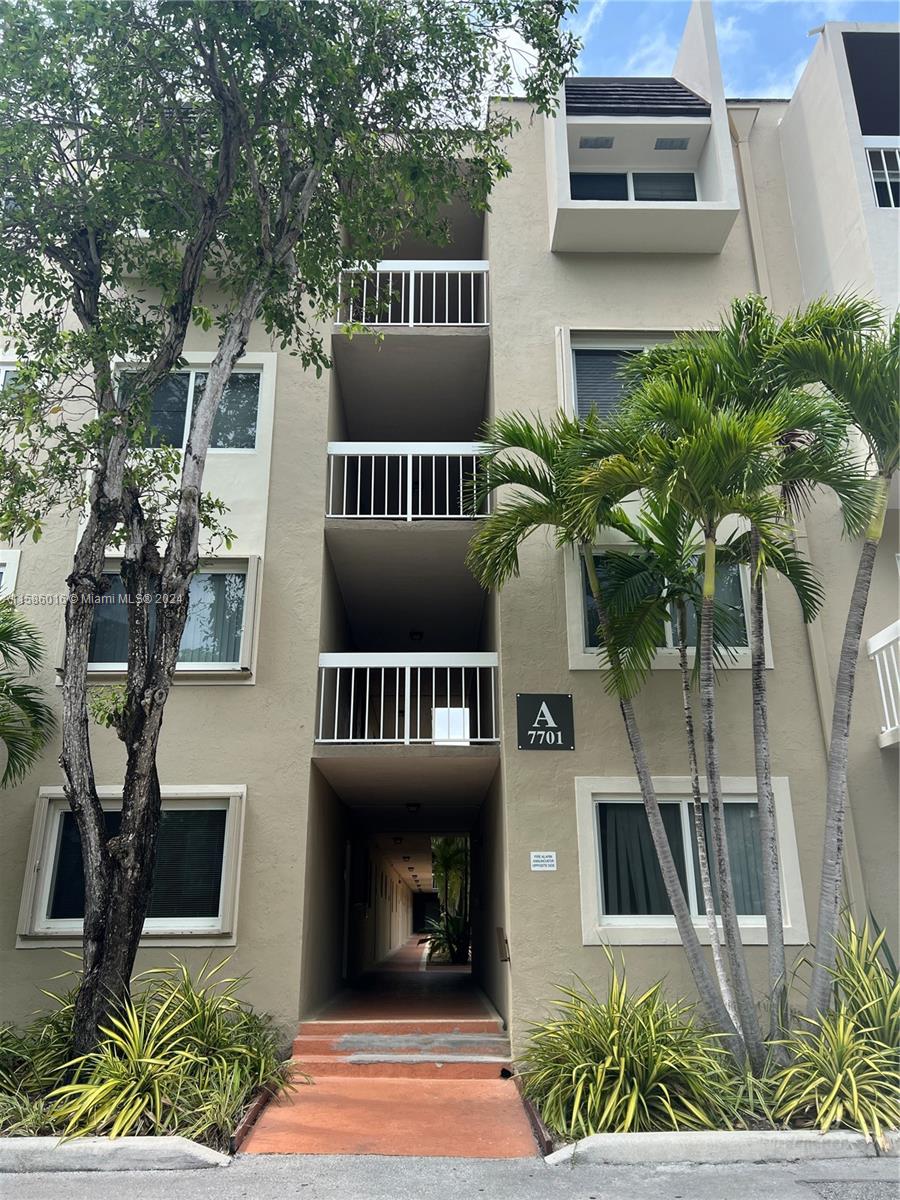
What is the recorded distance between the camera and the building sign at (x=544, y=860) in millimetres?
8383

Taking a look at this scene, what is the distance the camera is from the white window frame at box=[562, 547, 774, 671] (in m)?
9.02

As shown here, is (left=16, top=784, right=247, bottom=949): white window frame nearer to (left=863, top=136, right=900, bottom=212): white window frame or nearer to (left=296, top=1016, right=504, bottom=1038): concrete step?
(left=296, top=1016, right=504, bottom=1038): concrete step

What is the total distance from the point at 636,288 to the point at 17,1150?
34.5 ft

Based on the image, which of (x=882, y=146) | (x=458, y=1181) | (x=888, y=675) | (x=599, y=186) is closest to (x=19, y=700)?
(x=458, y=1181)

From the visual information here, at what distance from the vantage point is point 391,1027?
8422 mm

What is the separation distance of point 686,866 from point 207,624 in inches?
223

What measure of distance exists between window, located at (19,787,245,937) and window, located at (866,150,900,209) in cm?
1001

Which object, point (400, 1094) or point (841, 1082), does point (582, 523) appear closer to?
point (841, 1082)

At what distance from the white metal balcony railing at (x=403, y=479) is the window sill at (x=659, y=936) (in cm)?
449

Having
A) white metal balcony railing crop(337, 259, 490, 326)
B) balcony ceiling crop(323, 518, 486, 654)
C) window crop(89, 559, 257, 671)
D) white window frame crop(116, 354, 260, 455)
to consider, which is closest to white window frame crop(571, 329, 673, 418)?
white metal balcony railing crop(337, 259, 490, 326)

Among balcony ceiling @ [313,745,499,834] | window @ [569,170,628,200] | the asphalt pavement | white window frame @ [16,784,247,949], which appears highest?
window @ [569,170,628,200]

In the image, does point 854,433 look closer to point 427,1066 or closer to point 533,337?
point 533,337

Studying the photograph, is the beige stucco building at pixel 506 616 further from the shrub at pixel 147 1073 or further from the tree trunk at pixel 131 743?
the tree trunk at pixel 131 743

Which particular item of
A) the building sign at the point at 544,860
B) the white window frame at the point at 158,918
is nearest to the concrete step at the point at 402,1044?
the white window frame at the point at 158,918
